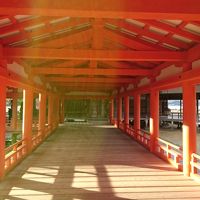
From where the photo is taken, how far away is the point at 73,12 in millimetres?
3412

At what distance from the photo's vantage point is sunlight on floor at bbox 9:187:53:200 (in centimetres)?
572

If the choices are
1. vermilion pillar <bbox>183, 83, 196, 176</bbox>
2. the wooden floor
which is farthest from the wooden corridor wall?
the wooden floor

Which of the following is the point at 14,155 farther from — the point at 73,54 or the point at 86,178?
the point at 73,54

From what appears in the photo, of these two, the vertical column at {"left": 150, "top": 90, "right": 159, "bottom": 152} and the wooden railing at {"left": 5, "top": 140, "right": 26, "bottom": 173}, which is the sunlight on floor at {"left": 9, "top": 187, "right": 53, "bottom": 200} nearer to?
the wooden railing at {"left": 5, "top": 140, "right": 26, "bottom": 173}

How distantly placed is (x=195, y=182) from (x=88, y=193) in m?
2.74

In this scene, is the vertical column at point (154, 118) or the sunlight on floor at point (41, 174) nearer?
the sunlight on floor at point (41, 174)

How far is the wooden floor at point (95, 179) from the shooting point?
19.5 ft

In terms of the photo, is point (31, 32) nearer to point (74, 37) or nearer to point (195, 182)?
point (74, 37)

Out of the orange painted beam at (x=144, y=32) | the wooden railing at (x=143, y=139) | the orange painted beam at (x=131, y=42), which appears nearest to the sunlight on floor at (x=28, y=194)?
the orange painted beam at (x=144, y=32)

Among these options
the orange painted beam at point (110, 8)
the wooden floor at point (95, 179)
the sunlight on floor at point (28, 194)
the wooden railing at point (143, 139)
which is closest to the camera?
the orange painted beam at point (110, 8)

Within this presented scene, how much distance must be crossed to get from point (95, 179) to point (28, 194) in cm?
184

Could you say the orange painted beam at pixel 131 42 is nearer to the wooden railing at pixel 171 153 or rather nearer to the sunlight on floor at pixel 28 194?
the wooden railing at pixel 171 153

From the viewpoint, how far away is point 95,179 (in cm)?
710

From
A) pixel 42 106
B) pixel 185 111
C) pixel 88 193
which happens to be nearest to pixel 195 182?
pixel 185 111
